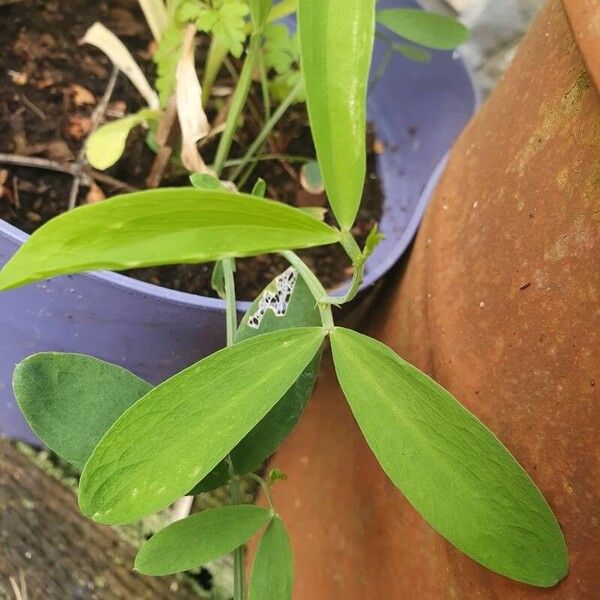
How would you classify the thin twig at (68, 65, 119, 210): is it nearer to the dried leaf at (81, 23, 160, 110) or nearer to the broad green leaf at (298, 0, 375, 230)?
the dried leaf at (81, 23, 160, 110)

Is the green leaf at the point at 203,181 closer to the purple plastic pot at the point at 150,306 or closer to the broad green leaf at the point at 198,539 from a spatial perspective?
the purple plastic pot at the point at 150,306

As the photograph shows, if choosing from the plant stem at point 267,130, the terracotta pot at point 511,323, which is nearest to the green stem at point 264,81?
the plant stem at point 267,130

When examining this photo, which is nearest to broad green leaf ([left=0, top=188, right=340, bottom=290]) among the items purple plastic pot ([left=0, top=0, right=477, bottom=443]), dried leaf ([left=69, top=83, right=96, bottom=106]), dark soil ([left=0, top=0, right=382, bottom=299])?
purple plastic pot ([left=0, top=0, right=477, bottom=443])

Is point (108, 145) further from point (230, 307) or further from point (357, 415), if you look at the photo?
point (357, 415)

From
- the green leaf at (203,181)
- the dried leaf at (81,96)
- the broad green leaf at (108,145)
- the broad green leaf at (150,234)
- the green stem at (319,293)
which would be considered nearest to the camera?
the broad green leaf at (150,234)

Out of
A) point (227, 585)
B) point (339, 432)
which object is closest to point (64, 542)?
point (227, 585)
